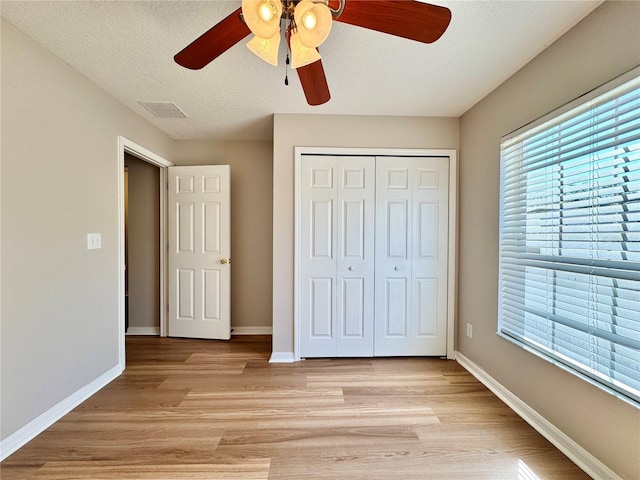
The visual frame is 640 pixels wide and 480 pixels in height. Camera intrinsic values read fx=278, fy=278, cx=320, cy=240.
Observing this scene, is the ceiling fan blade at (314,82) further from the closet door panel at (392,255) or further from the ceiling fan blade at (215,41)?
the closet door panel at (392,255)

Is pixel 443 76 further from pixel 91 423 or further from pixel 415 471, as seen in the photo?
pixel 91 423

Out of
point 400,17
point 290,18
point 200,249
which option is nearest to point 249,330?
point 200,249

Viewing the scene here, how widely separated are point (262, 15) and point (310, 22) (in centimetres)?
19

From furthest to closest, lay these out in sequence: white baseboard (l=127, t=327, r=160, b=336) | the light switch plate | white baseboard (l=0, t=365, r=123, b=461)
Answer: white baseboard (l=127, t=327, r=160, b=336) < the light switch plate < white baseboard (l=0, t=365, r=123, b=461)

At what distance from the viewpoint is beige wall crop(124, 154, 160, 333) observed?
3.37m

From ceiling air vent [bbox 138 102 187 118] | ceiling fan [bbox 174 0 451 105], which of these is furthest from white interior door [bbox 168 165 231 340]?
ceiling fan [bbox 174 0 451 105]

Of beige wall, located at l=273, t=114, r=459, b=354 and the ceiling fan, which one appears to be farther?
beige wall, located at l=273, t=114, r=459, b=354

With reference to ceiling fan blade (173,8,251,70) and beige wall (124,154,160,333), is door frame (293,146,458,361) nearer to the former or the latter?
ceiling fan blade (173,8,251,70)

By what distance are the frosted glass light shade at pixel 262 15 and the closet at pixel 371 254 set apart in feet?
4.86

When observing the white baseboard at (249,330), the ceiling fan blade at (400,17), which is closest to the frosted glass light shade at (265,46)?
the ceiling fan blade at (400,17)

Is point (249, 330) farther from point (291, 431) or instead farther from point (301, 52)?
point (301, 52)

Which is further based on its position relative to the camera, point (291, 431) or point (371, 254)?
point (371, 254)

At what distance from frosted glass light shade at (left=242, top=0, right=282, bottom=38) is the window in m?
1.59

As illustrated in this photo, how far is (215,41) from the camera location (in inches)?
51.3
